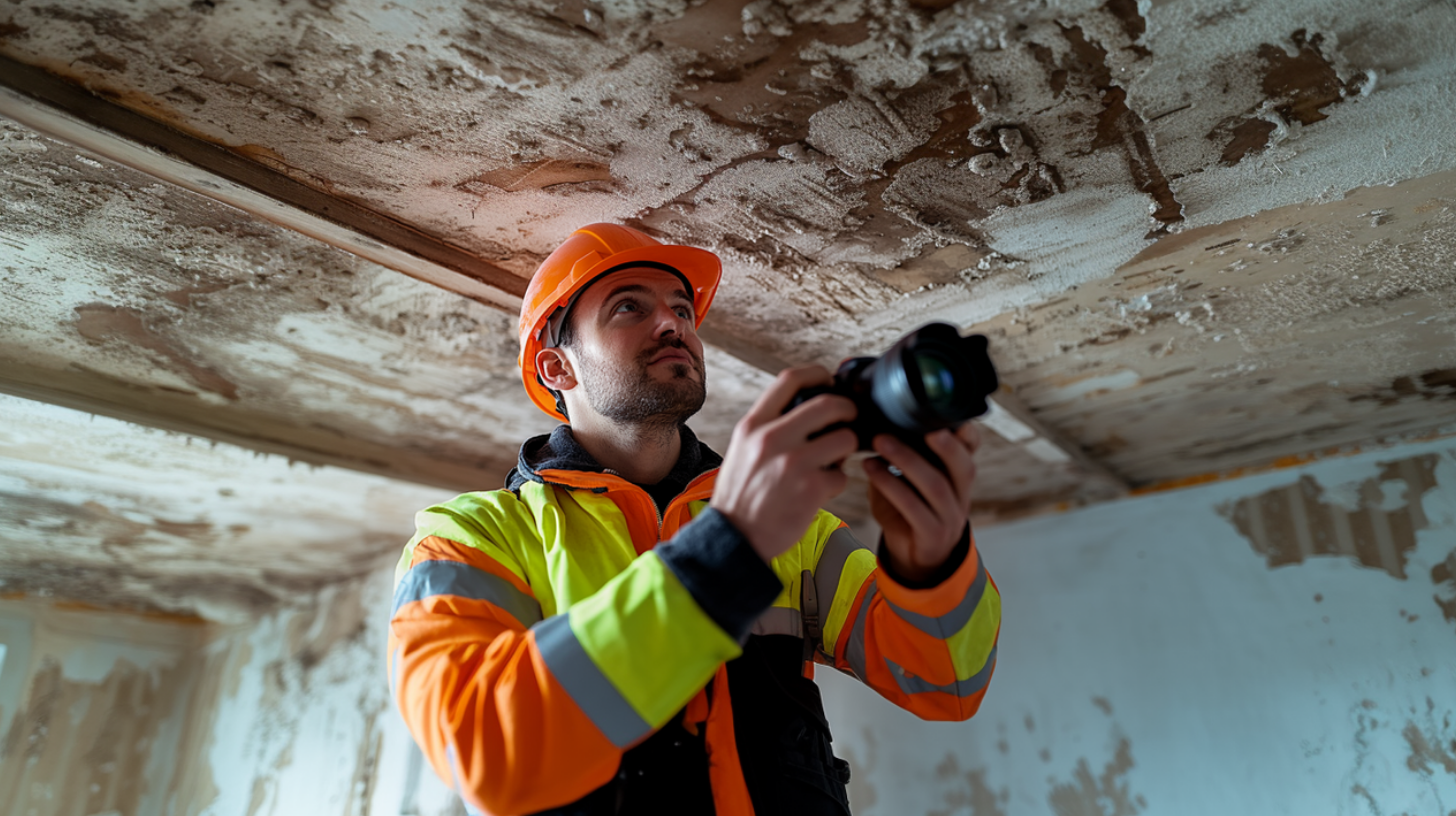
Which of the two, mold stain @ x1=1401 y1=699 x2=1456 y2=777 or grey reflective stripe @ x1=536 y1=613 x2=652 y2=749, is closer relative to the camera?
grey reflective stripe @ x1=536 y1=613 x2=652 y2=749

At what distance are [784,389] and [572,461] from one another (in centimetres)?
54

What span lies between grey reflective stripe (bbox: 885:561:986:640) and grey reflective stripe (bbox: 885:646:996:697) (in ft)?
0.29

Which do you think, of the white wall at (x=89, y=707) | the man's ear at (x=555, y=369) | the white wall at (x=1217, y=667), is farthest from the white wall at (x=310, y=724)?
the man's ear at (x=555, y=369)

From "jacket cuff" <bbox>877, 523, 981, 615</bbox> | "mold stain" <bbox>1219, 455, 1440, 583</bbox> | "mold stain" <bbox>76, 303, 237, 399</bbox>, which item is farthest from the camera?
"mold stain" <bbox>1219, 455, 1440, 583</bbox>

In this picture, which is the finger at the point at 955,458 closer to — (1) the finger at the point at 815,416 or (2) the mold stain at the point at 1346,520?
(1) the finger at the point at 815,416

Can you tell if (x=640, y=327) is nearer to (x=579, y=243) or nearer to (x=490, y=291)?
(x=579, y=243)

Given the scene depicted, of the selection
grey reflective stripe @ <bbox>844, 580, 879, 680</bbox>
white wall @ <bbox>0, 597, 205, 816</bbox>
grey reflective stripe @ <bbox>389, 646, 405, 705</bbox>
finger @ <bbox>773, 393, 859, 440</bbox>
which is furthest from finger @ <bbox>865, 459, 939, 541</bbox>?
white wall @ <bbox>0, 597, 205, 816</bbox>

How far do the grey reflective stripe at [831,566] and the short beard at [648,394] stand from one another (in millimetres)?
317

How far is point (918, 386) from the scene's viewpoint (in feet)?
2.95

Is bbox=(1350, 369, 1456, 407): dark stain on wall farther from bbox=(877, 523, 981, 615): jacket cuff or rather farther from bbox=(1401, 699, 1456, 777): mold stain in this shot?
bbox=(877, 523, 981, 615): jacket cuff

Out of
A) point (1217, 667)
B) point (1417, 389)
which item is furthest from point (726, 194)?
point (1217, 667)

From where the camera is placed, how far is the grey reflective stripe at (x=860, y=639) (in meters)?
1.29

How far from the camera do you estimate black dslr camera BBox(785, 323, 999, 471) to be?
0.90 m

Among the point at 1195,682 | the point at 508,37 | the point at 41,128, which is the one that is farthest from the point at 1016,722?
the point at 41,128
